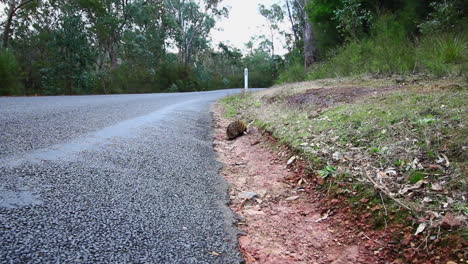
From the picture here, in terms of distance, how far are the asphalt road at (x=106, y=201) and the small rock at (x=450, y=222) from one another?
41.5 inches

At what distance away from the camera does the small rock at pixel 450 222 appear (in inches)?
56.0

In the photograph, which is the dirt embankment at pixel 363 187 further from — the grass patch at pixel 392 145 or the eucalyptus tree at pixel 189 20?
the eucalyptus tree at pixel 189 20

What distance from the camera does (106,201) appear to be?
1625 mm

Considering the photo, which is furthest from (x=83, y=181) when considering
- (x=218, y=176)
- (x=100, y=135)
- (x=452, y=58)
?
(x=452, y=58)

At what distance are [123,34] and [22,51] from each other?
25.7 feet

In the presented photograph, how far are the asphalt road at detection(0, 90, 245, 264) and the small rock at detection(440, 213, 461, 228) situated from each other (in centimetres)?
105

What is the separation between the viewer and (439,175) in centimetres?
182

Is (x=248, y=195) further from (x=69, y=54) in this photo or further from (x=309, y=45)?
→ (x=69, y=54)

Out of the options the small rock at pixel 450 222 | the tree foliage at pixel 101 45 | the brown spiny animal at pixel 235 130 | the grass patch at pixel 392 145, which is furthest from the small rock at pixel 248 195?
the tree foliage at pixel 101 45

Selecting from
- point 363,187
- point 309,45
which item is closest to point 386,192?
point 363,187

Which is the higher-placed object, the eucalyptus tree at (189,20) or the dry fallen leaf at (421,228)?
the eucalyptus tree at (189,20)

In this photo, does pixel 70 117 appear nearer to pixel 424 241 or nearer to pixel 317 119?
pixel 317 119

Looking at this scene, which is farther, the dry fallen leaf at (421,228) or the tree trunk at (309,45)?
the tree trunk at (309,45)

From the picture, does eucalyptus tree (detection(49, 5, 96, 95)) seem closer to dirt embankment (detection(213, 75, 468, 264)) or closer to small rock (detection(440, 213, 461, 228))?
dirt embankment (detection(213, 75, 468, 264))
